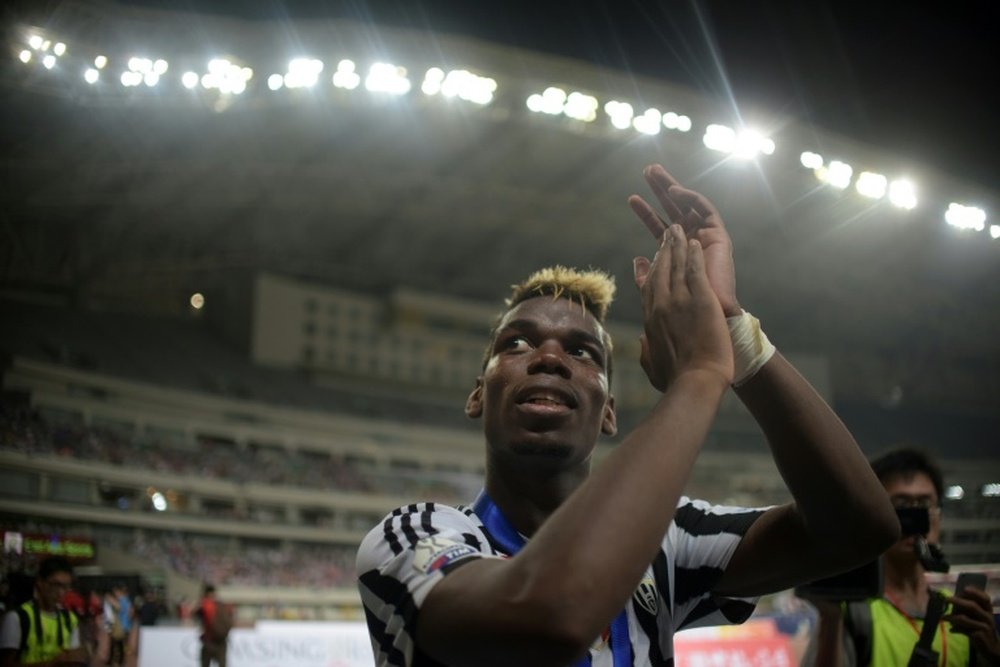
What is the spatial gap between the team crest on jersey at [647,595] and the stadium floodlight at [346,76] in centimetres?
2322

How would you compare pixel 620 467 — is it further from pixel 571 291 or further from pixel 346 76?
pixel 346 76

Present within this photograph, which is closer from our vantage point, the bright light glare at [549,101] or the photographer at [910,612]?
the photographer at [910,612]

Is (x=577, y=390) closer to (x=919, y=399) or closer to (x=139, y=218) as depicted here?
(x=139, y=218)

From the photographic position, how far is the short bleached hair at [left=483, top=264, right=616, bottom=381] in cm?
215

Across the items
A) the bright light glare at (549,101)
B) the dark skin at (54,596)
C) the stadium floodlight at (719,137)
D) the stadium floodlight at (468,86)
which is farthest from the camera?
the bright light glare at (549,101)

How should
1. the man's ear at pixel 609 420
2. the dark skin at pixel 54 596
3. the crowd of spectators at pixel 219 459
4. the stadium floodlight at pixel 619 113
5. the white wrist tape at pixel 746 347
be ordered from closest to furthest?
the white wrist tape at pixel 746 347, the man's ear at pixel 609 420, the dark skin at pixel 54 596, the stadium floodlight at pixel 619 113, the crowd of spectators at pixel 219 459

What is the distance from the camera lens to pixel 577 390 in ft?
6.25

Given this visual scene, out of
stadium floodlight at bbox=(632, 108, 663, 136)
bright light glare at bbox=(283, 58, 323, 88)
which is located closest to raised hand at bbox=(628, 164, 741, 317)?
bright light glare at bbox=(283, 58, 323, 88)

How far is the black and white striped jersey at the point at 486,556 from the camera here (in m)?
1.57

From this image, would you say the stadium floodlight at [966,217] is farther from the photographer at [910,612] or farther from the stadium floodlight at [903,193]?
the photographer at [910,612]

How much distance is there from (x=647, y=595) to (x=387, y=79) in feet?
77.4

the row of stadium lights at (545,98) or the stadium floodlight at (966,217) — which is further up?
the row of stadium lights at (545,98)

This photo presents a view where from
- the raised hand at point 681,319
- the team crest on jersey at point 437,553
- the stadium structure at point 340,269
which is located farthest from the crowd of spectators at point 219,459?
the raised hand at point 681,319

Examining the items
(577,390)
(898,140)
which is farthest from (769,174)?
(577,390)
